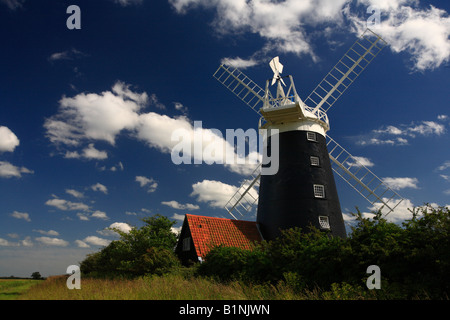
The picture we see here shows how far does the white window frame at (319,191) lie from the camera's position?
64.6ft

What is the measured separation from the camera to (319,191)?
65.2 feet

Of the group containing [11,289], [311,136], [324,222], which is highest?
[311,136]

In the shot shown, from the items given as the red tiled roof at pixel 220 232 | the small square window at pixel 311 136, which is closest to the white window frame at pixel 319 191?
the small square window at pixel 311 136

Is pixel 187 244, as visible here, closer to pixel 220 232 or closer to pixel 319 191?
pixel 220 232

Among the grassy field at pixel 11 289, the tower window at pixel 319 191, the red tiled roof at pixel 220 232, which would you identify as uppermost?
the tower window at pixel 319 191

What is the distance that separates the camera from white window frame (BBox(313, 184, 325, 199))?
1970 cm

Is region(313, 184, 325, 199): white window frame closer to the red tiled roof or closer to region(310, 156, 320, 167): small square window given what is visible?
region(310, 156, 320, 167): small square window

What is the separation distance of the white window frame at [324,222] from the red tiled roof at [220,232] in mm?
4394

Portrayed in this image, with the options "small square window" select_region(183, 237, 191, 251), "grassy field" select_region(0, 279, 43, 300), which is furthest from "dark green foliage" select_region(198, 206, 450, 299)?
"grassy field" select_region(0, 279, 43, 300)

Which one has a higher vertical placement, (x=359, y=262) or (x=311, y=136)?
(x=311, y=136)

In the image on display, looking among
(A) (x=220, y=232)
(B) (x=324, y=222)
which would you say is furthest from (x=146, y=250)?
(B) (x=324, y=222)

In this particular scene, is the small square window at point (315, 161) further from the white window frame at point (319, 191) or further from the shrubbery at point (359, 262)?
the shrubbery at point (359, 262)

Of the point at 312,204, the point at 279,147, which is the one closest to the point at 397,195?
the point at 312,204

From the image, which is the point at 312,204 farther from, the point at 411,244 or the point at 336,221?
the point at 411,244
